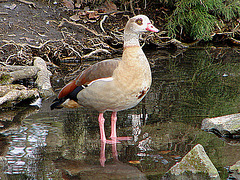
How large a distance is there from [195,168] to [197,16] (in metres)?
8.21

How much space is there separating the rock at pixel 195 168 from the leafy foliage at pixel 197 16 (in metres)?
7.86

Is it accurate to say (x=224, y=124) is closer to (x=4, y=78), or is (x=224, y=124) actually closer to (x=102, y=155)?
(x=102, y=155)

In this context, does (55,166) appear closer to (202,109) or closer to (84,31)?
(202,109)

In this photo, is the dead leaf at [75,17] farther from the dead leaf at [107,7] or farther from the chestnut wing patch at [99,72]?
the chestnut wing patch at [99,72]

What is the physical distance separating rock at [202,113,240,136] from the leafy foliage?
6.37m

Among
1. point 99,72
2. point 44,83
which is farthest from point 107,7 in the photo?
point 99,72

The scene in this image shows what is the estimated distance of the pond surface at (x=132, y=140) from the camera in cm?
411

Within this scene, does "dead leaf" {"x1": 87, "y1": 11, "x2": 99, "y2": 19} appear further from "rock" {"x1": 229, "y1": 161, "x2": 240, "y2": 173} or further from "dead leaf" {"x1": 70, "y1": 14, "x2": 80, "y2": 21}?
"rock" {"x1": 229, "y1": 161, "x2": 240, "y2": 173}

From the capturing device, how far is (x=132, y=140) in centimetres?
499

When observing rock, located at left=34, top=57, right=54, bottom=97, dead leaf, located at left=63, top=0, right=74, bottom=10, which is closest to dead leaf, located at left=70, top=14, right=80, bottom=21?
dead leaf, located at left=63, top=0, right=74, bottom=10

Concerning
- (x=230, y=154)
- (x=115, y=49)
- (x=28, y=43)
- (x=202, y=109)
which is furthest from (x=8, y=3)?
(x=230, y=154)

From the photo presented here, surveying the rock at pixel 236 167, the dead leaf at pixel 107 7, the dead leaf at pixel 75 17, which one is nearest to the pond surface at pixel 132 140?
the rock at pixel 236 167

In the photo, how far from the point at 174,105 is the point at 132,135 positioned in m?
1.54

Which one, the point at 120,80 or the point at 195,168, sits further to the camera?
the point at 120,80
